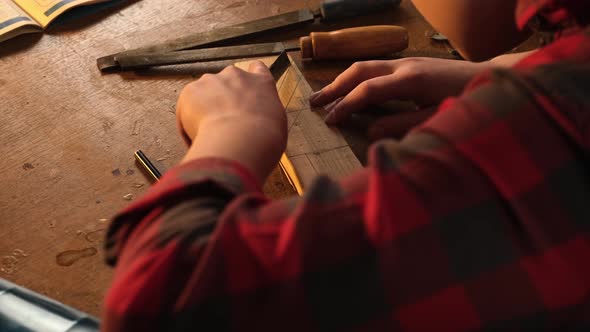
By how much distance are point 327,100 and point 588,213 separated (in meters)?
0.48

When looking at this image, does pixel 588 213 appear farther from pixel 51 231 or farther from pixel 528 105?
pixel 51 231

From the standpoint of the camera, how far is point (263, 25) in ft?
3.28

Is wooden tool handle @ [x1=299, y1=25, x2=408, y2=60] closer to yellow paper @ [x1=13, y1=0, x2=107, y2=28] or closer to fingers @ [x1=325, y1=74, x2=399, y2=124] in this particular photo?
fingers @ [x1=325, y1=74, x2=399, y2=124]

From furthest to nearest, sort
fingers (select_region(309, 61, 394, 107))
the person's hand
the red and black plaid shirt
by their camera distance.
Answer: fingers (select_region(309, 61, 394, 107)), the person's hand, the red and black plaid shirt

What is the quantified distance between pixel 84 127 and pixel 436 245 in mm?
612

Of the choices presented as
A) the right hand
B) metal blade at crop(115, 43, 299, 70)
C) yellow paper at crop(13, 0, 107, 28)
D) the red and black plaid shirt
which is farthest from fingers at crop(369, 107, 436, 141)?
yellow paper at crop(13, 0, 107, 28)

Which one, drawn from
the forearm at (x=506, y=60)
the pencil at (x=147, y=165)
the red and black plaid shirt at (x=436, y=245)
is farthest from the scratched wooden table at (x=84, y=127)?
the red and black plaid shirt at (x=436, y=245)

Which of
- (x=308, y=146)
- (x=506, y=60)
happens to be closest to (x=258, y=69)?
(x=308, y=146)

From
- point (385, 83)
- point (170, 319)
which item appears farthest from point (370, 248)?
point (385, 83)

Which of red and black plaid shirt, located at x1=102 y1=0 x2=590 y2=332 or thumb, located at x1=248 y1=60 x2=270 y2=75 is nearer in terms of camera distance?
red and black plaid shirt, located at x1=102 y1=0 x2=590 y2=332

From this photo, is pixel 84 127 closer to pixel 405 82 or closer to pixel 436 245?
pixel 405 82

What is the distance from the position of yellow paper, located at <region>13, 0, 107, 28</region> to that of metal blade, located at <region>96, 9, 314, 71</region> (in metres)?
0.16

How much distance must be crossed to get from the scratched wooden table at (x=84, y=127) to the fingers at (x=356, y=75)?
0.07m

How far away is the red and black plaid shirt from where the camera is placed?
15.5 inches
